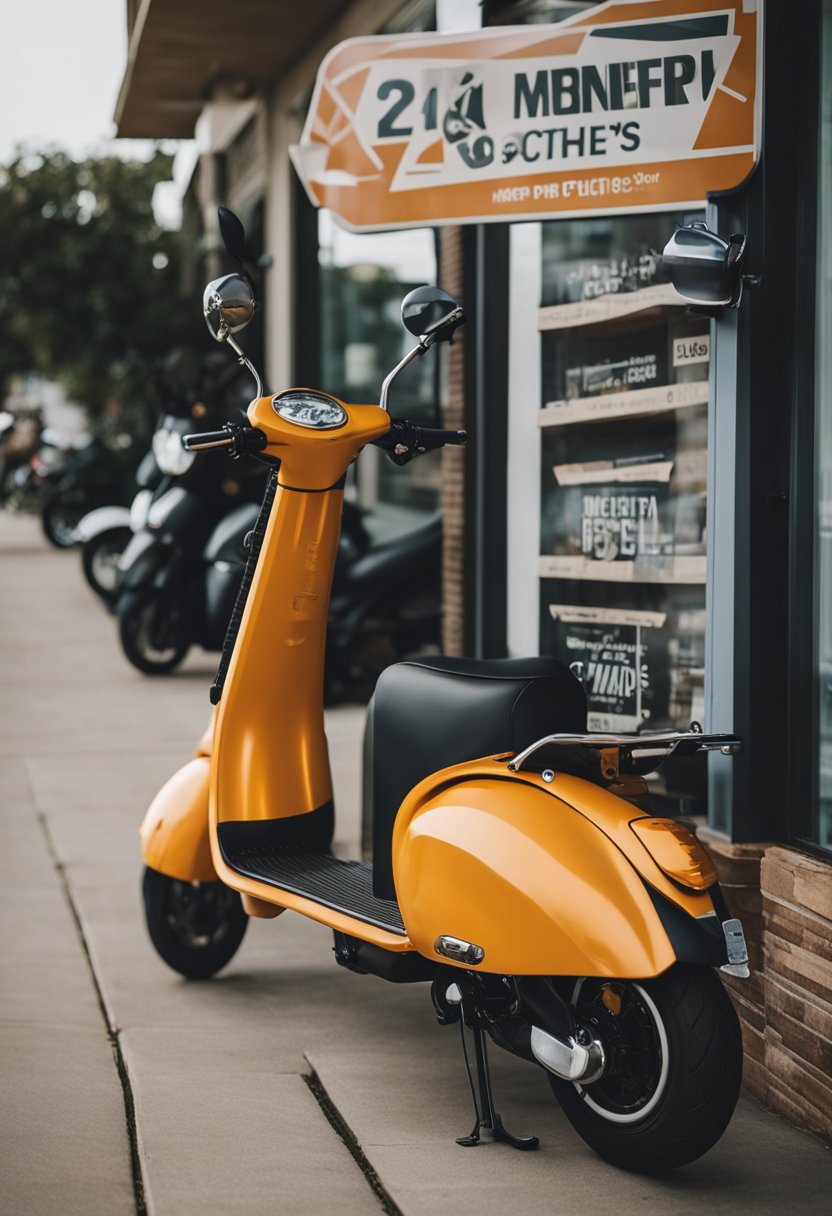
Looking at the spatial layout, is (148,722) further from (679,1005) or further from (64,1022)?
(679,1005)

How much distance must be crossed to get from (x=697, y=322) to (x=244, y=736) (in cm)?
171

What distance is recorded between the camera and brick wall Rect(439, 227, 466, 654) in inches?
243

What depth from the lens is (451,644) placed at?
6402mm

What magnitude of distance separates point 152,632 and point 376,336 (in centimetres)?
253

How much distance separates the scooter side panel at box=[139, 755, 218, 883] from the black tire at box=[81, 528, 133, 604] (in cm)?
870

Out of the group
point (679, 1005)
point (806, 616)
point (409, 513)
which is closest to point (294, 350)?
point (409, 513)

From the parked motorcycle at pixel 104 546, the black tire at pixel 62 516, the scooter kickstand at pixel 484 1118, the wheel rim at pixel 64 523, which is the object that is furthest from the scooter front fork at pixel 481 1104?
the wheel rim at pixel 64 523

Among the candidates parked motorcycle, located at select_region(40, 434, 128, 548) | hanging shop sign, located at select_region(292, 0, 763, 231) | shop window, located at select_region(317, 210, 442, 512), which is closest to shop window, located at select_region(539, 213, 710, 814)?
hanging shop sign, located at select_region(292, 0, 763, 231)

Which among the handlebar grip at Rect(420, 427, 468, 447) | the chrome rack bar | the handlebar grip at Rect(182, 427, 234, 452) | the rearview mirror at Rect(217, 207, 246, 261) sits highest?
the rearview mirror at Rect(217, 207, 246, 261)

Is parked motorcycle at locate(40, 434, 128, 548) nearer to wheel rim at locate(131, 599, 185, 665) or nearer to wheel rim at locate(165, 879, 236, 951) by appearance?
wheel rim at locate(131, 599, 185, 665)

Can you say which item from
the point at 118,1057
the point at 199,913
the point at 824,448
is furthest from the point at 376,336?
the point at 118,1057

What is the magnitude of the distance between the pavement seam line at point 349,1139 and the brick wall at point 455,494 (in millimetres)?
2418

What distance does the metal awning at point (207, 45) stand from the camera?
10.2 m

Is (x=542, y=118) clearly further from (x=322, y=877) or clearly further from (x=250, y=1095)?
(x=250, y=1095)
